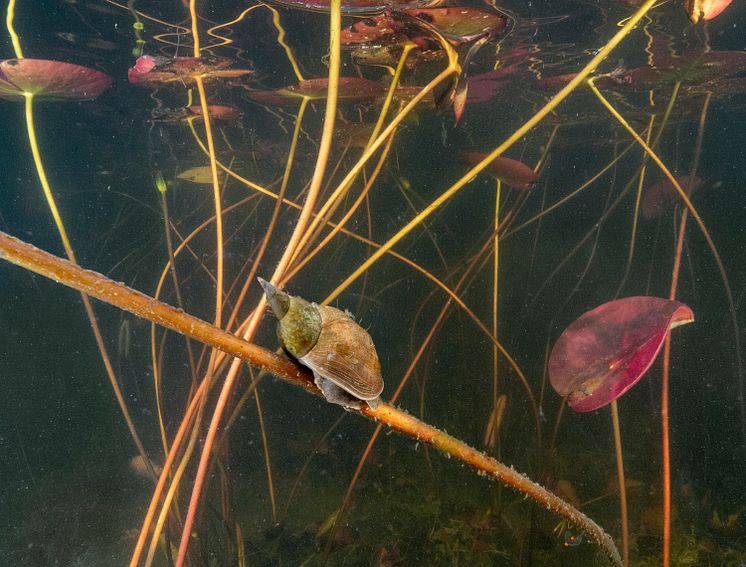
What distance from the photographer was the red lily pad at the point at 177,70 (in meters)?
6.98

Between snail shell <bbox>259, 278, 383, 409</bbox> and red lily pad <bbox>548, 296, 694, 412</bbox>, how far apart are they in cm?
149

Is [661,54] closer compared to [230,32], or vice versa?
[230,32]

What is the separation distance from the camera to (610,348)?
248 cm

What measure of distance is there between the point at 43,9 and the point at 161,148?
7459 mm

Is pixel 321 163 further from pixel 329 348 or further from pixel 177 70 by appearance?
pixel 177 70

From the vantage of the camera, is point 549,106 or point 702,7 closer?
point 549,106

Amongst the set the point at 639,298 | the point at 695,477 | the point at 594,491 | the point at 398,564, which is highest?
the point at 639,298

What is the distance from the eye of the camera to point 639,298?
2.54m

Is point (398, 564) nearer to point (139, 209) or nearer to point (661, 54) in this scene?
point (661, 54)

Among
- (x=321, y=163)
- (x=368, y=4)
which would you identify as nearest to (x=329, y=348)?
(x=321, y=163)

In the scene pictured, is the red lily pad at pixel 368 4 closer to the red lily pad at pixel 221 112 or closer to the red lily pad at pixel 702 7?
the red lily pad at pixel 702 7

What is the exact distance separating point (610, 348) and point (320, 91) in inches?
243

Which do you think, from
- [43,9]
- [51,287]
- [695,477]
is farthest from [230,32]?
[51,287]

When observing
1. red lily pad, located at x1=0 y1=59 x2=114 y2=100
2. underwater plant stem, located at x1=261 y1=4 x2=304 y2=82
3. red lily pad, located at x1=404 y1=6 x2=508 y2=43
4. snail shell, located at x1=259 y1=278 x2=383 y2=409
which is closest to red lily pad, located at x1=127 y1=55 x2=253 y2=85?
underwater plant stem, located at x1=261 y1=4 x2=304 y2=82
